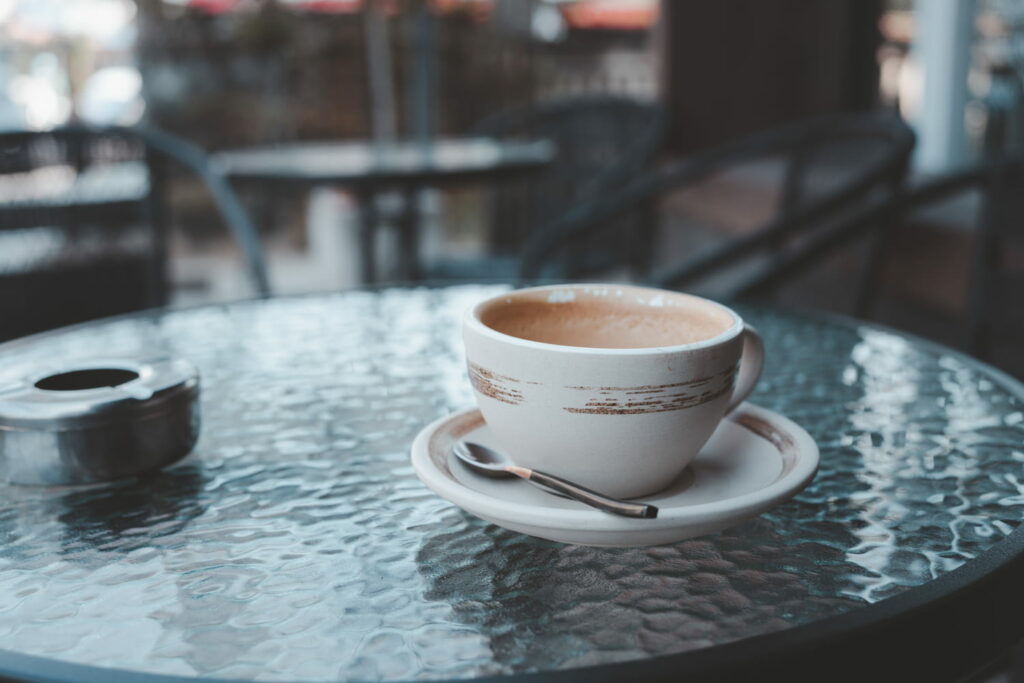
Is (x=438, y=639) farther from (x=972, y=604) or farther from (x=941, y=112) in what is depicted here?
(x=941, y=112)

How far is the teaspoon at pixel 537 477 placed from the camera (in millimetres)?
427

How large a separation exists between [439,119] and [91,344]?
530 cm

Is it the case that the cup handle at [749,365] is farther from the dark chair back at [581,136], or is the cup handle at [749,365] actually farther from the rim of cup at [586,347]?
the dark chair back at [581,136]

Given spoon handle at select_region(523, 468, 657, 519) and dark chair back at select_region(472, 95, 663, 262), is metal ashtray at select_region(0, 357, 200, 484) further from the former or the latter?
dark chair back at select_region(472, 95, 663, 262)

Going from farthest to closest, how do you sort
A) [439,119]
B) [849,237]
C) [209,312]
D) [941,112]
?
[439,119], [941,112], [849,237], [209,312]

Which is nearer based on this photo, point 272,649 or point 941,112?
point 272,649

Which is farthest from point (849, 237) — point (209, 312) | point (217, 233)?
point (217, 233)

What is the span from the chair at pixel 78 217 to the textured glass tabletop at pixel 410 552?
98 centimetres

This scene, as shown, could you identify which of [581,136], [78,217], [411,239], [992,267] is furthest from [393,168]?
[992,267]

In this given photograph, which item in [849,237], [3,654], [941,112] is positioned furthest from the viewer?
[941,112]

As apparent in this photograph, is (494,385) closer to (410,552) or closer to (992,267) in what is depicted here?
(410,552)

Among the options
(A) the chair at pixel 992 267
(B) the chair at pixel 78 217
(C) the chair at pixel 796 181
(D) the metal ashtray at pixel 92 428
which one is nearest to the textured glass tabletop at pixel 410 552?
(D) the metal ashtray at pixel 92 428

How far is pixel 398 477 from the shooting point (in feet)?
1.89

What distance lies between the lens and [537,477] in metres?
0.47
